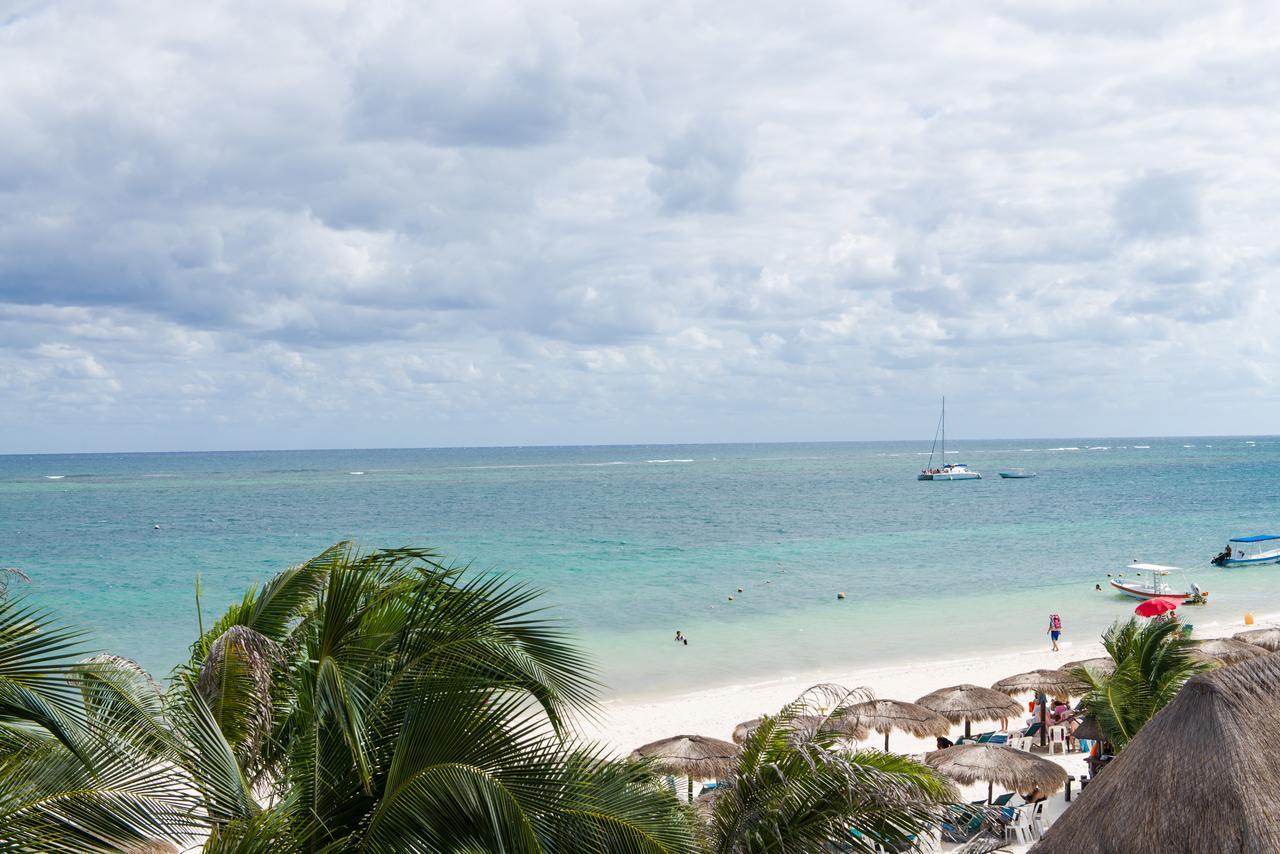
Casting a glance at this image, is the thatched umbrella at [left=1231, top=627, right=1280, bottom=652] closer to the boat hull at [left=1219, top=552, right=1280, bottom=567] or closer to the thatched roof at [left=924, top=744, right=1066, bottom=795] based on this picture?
the thatched roof at [left=924, top=744, right=1066, bottom=795]

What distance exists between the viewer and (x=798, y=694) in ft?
75.5

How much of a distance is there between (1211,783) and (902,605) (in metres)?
29.2

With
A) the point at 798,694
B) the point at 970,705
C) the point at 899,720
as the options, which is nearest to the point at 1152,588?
the point at 798,694

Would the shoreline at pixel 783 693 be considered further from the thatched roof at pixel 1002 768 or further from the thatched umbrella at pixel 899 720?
the thatched roof at pixel 1002 768

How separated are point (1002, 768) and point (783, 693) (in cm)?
969

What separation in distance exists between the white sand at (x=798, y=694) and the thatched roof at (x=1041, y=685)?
3.66 ft

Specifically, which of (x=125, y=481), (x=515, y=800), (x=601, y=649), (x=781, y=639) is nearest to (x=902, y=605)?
(x=781, y=639)

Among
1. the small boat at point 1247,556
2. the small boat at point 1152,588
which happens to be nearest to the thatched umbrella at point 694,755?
the small boat at point 1152,588

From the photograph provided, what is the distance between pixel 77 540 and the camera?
180 ft

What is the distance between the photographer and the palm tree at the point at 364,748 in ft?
14.4

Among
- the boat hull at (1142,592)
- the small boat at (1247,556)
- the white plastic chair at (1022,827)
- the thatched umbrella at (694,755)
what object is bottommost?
the white plastic chair at (1022,827)

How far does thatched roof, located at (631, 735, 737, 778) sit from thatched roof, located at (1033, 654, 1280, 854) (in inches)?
276

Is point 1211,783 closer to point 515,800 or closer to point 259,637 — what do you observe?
point 515,800

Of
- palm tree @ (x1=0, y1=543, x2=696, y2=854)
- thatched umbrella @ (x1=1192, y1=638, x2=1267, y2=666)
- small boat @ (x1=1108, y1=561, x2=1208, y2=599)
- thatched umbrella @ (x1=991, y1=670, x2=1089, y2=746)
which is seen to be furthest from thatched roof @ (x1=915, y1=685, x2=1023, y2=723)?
small boat @ (x1=1108, y1=561, x2=1208, y2=599)
